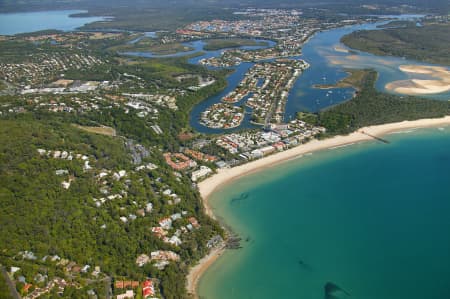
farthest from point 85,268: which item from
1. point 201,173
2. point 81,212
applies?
point 201,173

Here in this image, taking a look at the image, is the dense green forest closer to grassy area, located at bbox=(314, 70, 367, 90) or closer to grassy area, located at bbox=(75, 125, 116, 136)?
grassy area, located at bbox=(75, 125, 116, 136)

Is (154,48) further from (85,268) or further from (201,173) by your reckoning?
(85,268)

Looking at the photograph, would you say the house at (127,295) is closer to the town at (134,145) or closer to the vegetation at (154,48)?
the town at (134,145)

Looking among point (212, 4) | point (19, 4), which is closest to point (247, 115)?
point (212, 4)

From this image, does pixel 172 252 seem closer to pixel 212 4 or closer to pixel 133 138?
pixel 133 138

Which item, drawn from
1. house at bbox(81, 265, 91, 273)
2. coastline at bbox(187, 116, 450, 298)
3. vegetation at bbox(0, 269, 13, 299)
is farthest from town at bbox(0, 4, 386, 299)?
coastline at bbox(187, 116, 450, 298)

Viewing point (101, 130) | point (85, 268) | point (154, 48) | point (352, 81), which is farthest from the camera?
point (154, 48)
